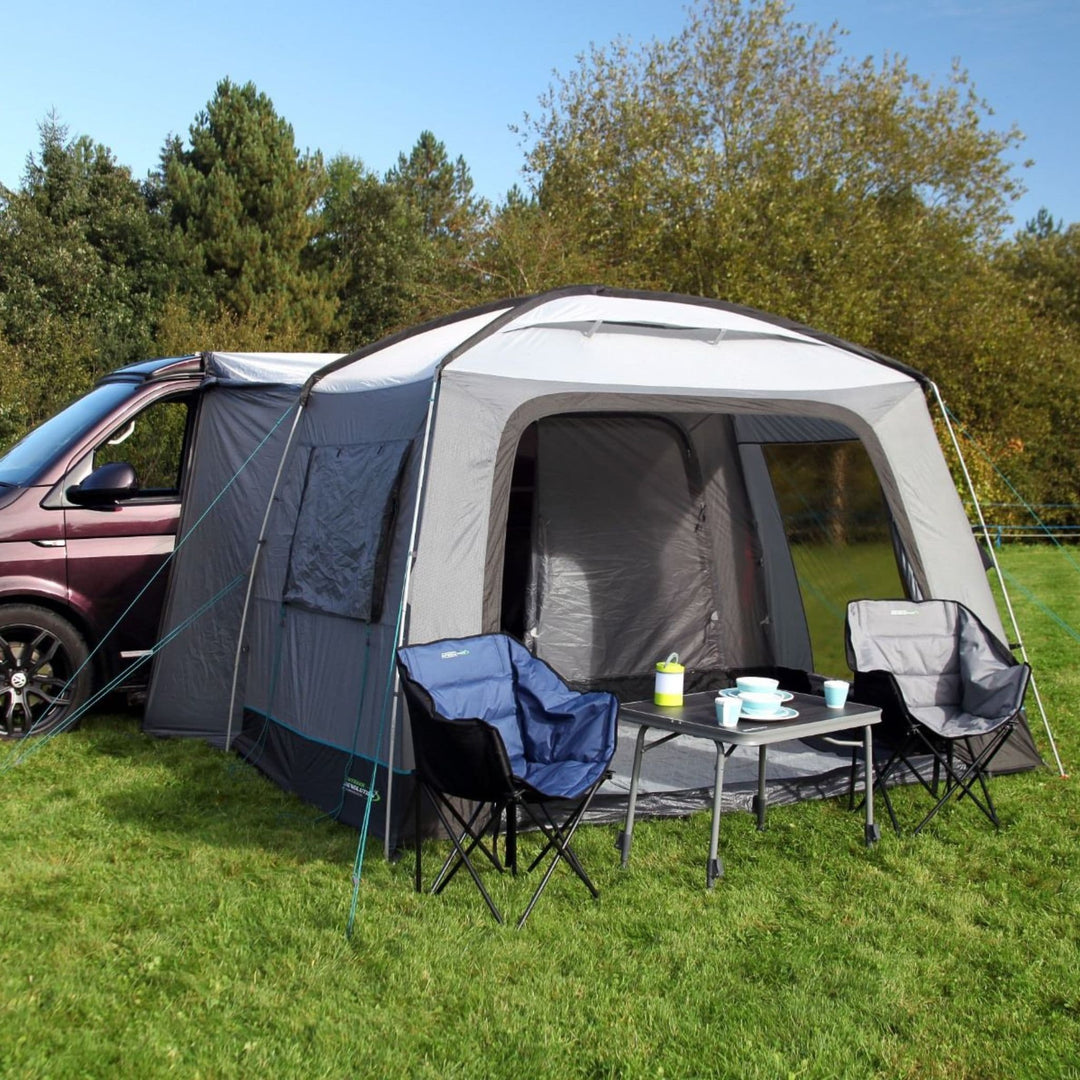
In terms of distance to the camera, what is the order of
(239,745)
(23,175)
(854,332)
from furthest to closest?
1. (23,175)
2. (854,332)
3. (239,745)

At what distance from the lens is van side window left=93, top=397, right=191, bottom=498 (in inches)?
245

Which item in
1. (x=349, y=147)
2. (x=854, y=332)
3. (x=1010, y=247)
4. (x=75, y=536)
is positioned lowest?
(x=75, y=536)

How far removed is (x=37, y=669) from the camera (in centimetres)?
574

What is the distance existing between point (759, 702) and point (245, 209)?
779 inches

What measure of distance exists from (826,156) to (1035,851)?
1465cm

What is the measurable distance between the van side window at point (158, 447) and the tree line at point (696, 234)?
8084 millimetres

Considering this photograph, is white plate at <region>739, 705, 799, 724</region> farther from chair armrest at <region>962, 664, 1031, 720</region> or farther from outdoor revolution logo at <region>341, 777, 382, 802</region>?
outdoor revolution logo at <region>341, 777, 382, 802</region>

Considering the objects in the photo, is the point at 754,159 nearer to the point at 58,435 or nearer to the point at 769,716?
the point at 58,435

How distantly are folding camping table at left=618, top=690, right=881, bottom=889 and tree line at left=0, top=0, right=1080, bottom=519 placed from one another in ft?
37.4

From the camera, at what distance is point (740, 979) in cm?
333

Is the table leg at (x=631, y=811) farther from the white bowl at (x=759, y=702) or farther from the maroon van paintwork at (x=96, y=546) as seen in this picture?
the maroon van paintwork at (x=96, y=546)

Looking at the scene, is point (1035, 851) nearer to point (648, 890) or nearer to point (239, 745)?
point (648, 890)

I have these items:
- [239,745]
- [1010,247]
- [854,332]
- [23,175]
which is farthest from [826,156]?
[239,745]

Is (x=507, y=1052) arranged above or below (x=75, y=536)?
below
